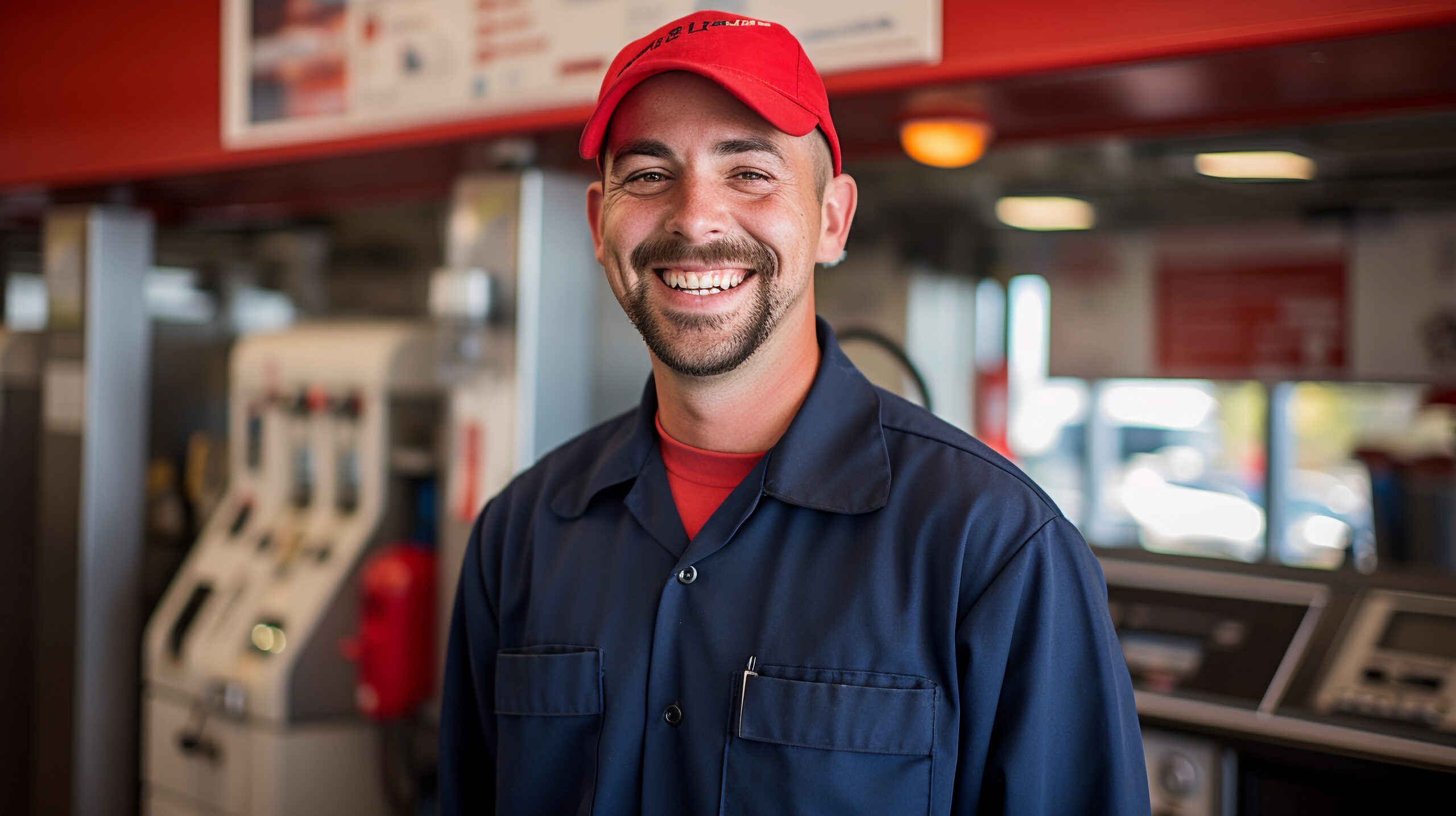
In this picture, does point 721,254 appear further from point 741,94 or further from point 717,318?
point 741,94

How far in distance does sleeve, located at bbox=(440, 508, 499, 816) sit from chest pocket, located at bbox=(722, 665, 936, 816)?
496 mm

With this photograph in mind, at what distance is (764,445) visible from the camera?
1.41 metres

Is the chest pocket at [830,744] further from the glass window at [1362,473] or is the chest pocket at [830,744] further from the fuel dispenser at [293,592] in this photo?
the glass window at [1362,473]

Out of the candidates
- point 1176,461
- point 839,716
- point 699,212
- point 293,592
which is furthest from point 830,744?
point 1176,461

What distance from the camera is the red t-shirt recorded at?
1402 millimetres

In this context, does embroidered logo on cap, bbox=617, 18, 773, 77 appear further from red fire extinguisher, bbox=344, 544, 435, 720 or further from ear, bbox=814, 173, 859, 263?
red fire extinguisher, bbox=344, 544, 435, 720

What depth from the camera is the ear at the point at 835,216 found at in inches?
56.2

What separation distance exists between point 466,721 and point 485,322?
1.21 meters

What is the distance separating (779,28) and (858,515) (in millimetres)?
585

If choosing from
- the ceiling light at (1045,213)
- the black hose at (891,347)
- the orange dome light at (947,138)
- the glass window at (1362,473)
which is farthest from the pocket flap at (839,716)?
the ceiling light at (1045,213)

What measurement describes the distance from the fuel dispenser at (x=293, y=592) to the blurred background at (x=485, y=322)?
0.04 feet

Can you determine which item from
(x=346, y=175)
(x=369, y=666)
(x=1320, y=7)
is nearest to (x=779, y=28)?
(x=1320, y=7)

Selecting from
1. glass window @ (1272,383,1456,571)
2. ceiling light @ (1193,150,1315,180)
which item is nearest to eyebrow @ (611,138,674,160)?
glass window @ (1272,383,1456,571)

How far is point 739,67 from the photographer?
1.27 metres
